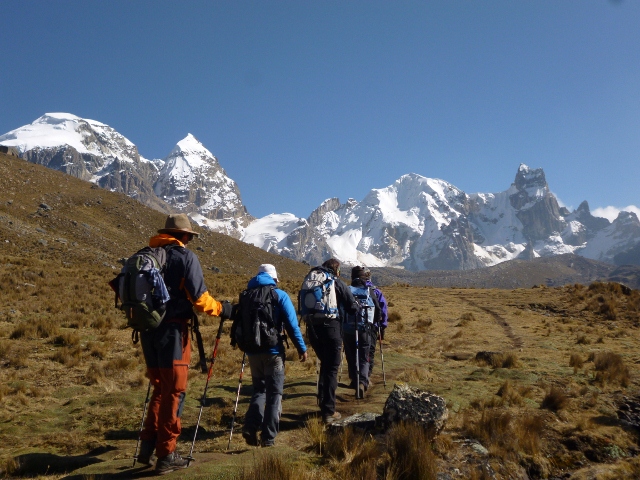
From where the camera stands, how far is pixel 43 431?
23.4ft

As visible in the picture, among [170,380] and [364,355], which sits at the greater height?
[170,380]

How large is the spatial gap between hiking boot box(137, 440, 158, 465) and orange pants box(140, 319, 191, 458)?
52 millimetres

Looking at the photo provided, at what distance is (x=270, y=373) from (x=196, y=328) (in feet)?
4.05

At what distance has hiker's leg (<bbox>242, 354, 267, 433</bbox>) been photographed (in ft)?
19.6

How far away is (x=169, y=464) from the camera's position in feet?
15.7

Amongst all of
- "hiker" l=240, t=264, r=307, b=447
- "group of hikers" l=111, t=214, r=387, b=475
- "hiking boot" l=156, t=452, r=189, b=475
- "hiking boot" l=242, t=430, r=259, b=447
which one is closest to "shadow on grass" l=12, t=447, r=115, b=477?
"group of hikers" l=111, t=214, r=387, b=475

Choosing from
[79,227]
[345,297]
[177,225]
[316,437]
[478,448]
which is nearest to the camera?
[177,225]

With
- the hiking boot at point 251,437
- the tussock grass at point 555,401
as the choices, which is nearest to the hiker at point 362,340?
the hiking boot at point 251,437

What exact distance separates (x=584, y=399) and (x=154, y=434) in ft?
23.6

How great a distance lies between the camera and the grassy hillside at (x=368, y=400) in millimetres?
5375

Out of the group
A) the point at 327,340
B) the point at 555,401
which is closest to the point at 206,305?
the point at 327,340

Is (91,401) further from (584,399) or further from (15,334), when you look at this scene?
(584,399)

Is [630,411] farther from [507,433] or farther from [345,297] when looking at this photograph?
[345,297]

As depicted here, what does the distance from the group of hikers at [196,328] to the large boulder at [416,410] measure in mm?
1039
